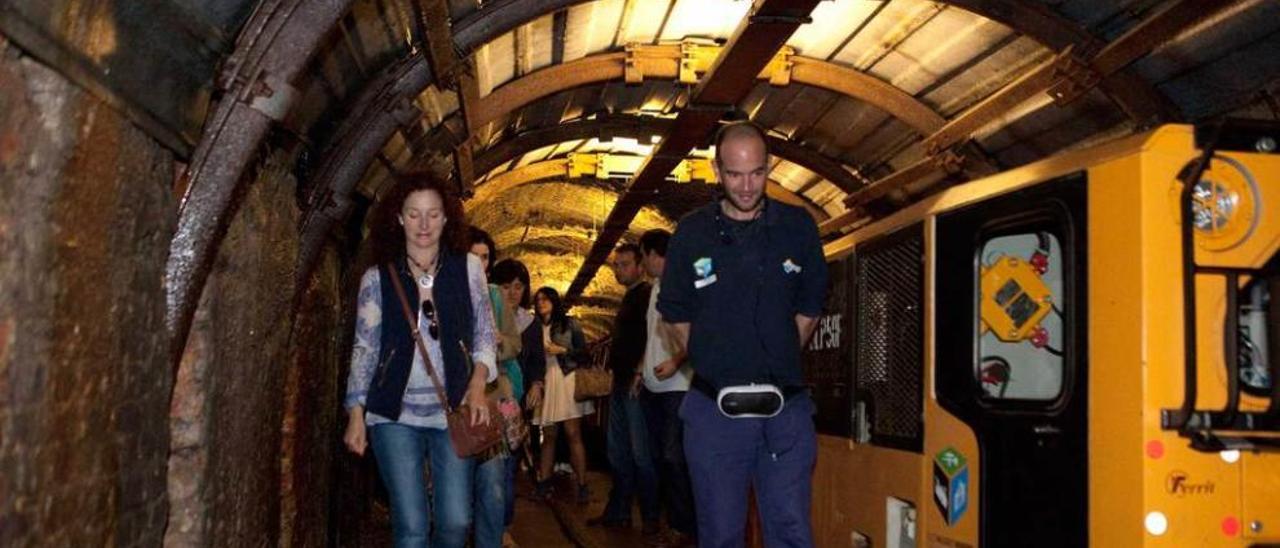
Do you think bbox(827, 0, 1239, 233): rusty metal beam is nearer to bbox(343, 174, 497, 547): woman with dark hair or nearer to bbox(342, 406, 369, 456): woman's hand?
bbox(343, 174, 497, 547): woman with dark hair

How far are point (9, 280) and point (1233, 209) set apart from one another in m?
3.75

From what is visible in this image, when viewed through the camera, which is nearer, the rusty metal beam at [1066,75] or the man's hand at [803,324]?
the man's hand at [803,324]

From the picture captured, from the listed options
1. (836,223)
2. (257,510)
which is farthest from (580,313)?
(257,510)

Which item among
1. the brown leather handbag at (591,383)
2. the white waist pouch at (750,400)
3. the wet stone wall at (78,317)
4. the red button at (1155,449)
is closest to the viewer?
the wet stone wall at (78,317)

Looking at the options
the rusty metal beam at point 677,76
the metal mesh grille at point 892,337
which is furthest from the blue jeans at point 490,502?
the rusty metal beam at point 677,76

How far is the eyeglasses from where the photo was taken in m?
4.65

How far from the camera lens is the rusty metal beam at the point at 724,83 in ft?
23.1

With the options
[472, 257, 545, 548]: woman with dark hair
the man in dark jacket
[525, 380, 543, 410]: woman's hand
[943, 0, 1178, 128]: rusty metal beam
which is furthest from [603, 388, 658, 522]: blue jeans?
[943, 0, 1178, 128]: rusty metal beam

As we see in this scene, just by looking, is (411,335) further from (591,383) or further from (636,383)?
(591,383)

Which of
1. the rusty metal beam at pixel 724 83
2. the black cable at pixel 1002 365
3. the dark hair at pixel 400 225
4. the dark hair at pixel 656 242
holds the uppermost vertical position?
the rusty metal beam at pixel 724 83

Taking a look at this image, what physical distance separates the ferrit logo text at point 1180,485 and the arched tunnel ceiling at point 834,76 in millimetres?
3532

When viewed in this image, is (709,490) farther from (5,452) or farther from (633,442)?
(633,442)

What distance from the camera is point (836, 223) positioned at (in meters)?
12.1

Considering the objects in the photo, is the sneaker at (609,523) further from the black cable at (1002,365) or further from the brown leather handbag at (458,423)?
the black cable at (1002,365)
